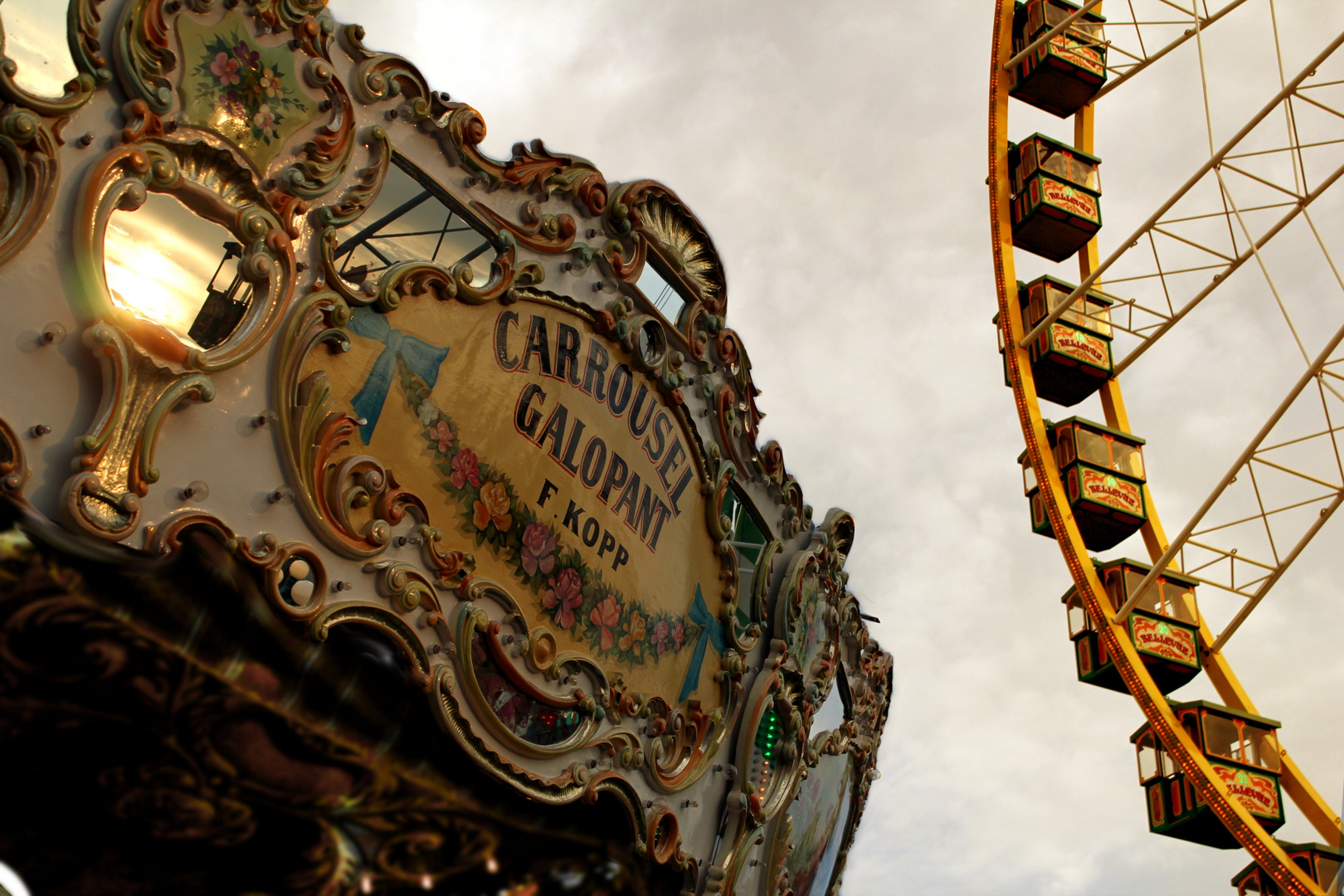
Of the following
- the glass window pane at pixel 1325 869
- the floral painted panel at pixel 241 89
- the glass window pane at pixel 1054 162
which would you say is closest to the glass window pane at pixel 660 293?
the floral painted panel at pixel 241 89

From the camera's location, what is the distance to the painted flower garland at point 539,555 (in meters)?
5.62

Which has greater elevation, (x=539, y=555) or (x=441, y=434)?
(x=441, y=434)

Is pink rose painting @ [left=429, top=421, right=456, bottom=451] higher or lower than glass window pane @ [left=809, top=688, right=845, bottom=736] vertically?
lower

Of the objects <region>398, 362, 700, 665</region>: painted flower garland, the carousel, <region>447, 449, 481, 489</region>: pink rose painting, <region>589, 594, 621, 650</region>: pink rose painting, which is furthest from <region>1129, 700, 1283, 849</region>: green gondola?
<region>447, 449, 481, 489</region>: pink rose painting

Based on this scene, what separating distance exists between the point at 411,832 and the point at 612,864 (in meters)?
1.49

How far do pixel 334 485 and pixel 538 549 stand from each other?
4.47 feet

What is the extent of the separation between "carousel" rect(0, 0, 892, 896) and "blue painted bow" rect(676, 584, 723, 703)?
4cm

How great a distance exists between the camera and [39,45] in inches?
167

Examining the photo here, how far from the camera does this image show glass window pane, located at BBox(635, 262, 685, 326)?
23.5ft

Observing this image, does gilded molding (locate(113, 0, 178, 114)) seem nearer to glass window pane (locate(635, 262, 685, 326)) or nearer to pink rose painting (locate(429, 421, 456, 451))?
pink rose painting (locate(429, 421, 456, 451))

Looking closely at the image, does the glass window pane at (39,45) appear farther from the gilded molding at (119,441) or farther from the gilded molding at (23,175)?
the gilded molding at (119,441)

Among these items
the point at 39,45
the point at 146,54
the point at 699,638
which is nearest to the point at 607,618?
the point at 699,638

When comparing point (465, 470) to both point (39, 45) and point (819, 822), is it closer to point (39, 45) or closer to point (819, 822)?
point (39, 45)

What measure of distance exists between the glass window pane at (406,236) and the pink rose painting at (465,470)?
0.92 m
